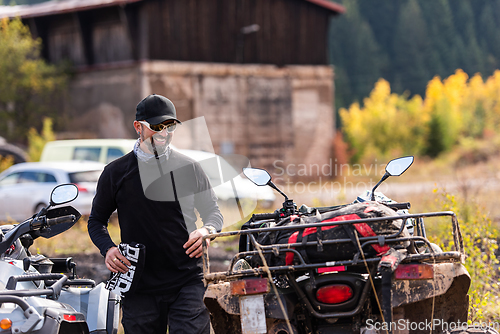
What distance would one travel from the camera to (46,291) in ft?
10.5

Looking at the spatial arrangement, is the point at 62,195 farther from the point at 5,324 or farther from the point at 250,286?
the point at 250,286

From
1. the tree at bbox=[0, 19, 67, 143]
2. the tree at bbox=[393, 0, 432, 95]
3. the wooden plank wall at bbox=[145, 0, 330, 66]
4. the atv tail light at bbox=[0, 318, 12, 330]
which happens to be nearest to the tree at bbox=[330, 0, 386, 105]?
the tree at bbox=[393, 0, 432, 95]

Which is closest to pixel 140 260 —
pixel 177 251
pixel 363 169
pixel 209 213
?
pixel 177 251

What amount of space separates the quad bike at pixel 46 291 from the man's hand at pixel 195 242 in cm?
75

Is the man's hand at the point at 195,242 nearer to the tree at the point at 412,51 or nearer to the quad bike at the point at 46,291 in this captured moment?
the quad bike at the point at 46,291

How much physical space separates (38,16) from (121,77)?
5362mm

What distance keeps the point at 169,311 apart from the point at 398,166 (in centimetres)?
176

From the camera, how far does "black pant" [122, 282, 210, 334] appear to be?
3387 mm

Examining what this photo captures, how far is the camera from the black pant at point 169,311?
3.39 m

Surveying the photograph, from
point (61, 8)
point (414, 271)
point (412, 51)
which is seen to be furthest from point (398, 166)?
point (412, 51)

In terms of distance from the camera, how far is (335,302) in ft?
10.0

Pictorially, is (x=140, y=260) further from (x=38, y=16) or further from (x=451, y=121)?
(x=451, y=121)

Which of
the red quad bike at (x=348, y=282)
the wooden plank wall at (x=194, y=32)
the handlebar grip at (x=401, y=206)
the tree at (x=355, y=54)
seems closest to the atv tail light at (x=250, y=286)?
the red quad bike at (x=348, y=282)

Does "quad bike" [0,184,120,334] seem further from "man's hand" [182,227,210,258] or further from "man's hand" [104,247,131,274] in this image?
"man's hand" [182,227,210,258]
